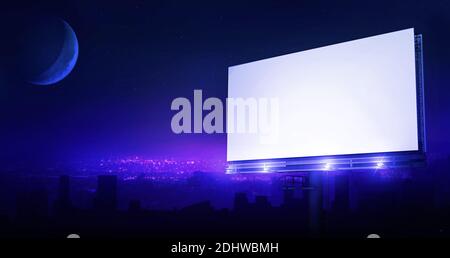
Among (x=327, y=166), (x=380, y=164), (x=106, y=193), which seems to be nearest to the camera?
(x=380, y=164)

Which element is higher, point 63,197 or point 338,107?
point 338,107

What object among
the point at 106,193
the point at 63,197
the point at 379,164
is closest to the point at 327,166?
the point at 379,164

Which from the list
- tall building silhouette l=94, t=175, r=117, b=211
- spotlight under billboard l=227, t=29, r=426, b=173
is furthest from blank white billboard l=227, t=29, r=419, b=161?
tall building silhouette l=94, t=175, r=117, b=211

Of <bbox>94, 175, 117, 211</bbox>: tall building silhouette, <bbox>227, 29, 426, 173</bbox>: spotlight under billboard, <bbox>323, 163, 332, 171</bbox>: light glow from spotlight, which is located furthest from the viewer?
<bbox>94, 175, 117, 211</bbox>: tall building silhouette

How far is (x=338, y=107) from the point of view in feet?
16.9

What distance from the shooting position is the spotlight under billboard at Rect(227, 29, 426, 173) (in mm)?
4691

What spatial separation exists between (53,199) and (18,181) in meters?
0.57

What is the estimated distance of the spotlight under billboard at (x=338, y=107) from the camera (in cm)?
469

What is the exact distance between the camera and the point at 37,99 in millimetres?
7270

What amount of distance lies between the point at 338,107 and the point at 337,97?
11 cm

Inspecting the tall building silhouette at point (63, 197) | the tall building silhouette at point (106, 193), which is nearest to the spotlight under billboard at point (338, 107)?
the tall building silhouette at point (106, 193)

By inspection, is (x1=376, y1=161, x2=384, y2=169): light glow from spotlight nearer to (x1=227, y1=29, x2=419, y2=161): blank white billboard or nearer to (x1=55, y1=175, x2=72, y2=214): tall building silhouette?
(x1=227, y1=29, x2=419, y2=161): blank white billboard

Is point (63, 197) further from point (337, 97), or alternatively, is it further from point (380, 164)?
point (380, 164)

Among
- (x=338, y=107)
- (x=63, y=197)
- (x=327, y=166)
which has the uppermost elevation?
(x=338, y=107)
